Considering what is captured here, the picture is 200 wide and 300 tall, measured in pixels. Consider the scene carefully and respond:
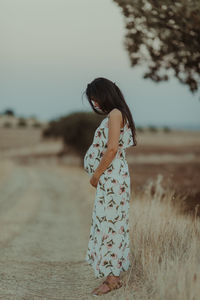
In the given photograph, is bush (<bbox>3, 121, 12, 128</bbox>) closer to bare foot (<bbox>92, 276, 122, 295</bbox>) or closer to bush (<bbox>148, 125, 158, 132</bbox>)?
bush (<bbox>148, 125, 158, 132</bbox>)

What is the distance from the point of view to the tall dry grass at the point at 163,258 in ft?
15.3

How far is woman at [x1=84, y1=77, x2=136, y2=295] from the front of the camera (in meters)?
5.56

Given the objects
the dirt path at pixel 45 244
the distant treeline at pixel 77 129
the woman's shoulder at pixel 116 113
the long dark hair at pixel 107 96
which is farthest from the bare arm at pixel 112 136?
the distant treeline at pixel 77 129

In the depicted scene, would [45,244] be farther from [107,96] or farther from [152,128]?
[152,128]

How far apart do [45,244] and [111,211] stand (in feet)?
15.5

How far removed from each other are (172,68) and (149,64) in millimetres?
482

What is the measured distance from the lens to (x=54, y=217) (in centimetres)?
1477

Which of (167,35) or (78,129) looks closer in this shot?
(167,35)

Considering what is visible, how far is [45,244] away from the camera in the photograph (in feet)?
33.0

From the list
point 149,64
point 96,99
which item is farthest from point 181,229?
point 149,64

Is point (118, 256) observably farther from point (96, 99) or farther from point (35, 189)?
point (35, 189)

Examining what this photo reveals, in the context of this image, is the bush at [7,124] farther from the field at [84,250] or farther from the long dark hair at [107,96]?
the long dark hair at [107,96]

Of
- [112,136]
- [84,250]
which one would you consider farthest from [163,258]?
[84,250]

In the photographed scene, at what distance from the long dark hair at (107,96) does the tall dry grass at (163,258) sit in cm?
145
